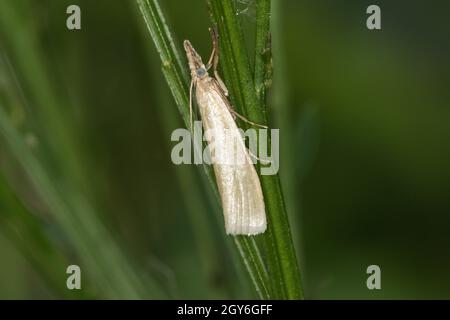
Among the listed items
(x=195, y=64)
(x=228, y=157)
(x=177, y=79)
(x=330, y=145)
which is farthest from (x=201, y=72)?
(x=330, y=145)

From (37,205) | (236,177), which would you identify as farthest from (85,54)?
(236,177)

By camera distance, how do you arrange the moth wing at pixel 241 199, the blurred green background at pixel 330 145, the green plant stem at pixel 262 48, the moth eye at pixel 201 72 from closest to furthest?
the green plant stem at pixel 262 48 → the moth wing at pixel 241 199 → the moth eye at pixel 201 72 → the blurred green background at pixel 330 145

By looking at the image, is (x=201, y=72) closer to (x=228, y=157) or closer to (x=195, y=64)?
(x=195, y=64)

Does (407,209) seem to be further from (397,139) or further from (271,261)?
(271,261)

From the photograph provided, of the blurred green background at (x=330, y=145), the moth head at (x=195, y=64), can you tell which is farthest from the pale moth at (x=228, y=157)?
the blurred green background at (x=330, y=145)

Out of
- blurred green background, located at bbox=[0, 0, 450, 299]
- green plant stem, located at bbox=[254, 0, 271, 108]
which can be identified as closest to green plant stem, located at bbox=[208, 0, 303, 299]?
green plant stem, located at bbox=[254, 0, 271, 108]

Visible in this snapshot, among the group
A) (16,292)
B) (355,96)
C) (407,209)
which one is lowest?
(16,292)

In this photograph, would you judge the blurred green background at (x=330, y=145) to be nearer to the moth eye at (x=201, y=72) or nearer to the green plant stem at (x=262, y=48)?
the moth eye at (x=201, y=72)

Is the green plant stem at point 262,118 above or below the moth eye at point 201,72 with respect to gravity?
below
